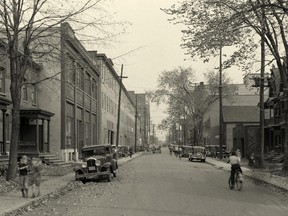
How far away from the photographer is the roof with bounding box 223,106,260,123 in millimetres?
79188

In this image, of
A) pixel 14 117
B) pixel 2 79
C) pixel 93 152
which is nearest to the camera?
pixel 14 117

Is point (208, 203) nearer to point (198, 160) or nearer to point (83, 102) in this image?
point (83, 102)

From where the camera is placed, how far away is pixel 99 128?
209 ft

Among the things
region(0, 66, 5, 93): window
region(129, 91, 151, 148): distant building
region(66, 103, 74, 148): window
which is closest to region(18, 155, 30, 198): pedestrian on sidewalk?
region(0, 66, 5, 93): window

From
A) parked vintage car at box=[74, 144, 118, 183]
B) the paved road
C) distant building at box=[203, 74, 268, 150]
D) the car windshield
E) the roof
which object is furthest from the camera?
the roof

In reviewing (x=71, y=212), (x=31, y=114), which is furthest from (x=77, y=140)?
(x=71, y=212)

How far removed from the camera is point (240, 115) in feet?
265

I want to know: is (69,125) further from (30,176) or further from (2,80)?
(30,176)

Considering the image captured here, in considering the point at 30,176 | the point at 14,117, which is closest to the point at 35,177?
the point at 30,176

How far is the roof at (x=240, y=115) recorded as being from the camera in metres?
79.2

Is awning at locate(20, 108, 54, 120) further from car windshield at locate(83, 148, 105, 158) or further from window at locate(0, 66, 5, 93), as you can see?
car windshield at locate(83, 148, 105, 158)

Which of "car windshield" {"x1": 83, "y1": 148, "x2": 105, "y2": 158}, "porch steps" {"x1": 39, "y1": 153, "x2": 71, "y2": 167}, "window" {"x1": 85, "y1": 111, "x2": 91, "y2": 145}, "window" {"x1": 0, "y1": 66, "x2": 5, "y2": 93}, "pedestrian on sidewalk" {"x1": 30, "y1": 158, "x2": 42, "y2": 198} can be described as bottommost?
"porch steps" {"x1": 39, "y1": 153, "x2": 71, "y2": 167}

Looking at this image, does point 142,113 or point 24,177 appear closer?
point 24,177

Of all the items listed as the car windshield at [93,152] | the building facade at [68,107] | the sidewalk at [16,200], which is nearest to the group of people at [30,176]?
the sidewalk at [16,200]
